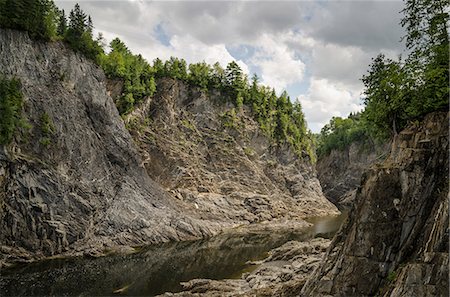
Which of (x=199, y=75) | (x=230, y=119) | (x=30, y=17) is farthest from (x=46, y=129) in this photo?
(x=230, y=119)

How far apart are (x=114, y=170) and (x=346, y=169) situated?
80296 mm

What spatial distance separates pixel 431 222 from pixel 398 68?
10144mm

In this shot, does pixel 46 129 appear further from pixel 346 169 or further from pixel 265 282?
pixel 346 169

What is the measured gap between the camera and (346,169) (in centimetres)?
11481

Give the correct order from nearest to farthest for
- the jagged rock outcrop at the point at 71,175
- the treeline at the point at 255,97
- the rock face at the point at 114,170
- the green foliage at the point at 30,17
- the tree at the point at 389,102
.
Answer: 1. the tree at the point at 389,102
2. the jagged rock outcrop at the point at 71,175
3. the rock face at the point at 114,170
4. the green foliage at the point at 30,17
5. the treeline at the point at 255,97

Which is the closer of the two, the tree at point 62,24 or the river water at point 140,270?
the river water at point 140,270

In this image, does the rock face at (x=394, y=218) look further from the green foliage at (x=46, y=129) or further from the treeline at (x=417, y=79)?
the green foliage at (x=46, y=129)

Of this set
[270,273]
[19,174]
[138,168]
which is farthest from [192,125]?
[270,273]

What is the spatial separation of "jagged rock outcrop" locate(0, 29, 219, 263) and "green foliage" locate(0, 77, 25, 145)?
4.83 feet

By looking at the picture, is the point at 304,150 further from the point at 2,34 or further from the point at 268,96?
the point at 2,34

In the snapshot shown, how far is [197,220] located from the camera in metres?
60.4

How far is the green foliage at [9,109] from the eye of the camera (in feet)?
129

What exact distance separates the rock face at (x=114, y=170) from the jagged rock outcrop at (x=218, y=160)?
274 millimetres

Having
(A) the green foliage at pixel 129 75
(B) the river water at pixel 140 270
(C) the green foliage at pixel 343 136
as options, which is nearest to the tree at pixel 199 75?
(A) the green foliage at pixel 129 75
